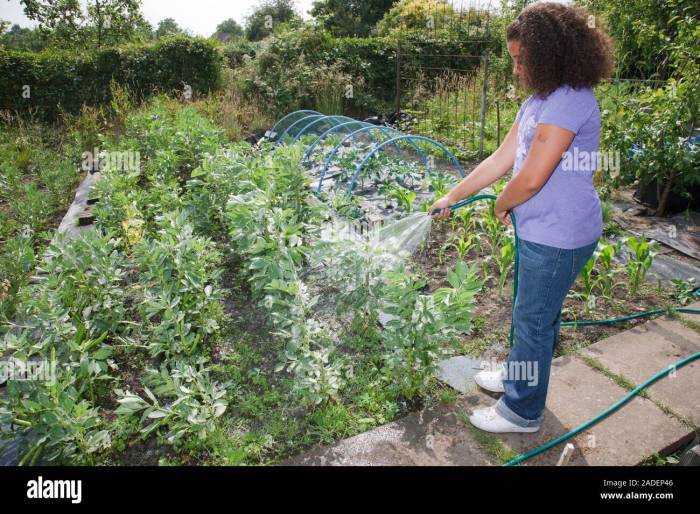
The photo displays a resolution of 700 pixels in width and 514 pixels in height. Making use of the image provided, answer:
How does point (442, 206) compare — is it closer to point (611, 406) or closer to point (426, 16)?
point (611, 406)

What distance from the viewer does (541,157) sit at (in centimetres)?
169

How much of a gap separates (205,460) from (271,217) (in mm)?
1422

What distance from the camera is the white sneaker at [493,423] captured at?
7.37ft

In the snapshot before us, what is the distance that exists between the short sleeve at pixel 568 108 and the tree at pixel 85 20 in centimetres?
1738

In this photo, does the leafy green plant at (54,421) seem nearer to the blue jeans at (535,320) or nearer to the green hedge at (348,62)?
the blue jeans at (535,320)

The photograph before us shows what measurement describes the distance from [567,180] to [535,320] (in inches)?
24.2

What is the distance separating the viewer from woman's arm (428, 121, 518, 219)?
224cm

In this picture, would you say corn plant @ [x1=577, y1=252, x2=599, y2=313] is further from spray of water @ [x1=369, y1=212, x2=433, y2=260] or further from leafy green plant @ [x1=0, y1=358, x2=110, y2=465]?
leafy green plant @ [x1=0, y1=358, x2=110, y2=465]

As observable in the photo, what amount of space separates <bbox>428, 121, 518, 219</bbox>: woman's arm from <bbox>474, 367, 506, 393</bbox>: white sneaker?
98cm

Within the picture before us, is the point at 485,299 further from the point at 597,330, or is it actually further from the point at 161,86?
the point at 161,86
